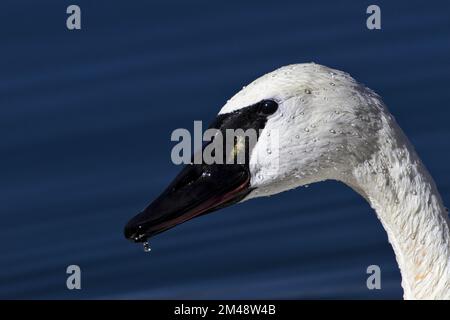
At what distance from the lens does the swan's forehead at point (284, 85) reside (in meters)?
6.89

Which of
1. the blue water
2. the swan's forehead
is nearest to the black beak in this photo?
the swan's forehead

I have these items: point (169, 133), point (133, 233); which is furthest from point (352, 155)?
point (169, 133)

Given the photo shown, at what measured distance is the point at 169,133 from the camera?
10758 millimetres

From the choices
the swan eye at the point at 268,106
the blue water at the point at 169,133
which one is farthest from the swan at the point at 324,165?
the blue water at the point at 169,133

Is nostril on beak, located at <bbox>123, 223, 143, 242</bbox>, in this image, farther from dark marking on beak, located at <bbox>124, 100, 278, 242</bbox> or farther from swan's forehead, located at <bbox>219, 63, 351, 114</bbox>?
swan's forehead, located at <bbox>219, 63, 351, 114</bbox>

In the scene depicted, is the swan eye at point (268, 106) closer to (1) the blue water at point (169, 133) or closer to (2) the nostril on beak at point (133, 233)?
(2) the nostril on beak at point (133, 233)

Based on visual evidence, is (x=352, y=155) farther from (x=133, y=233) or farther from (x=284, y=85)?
(x=133, y=233)

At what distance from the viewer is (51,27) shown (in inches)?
466

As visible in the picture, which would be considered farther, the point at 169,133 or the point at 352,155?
the point at 169,133

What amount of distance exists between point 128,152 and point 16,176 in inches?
29.7

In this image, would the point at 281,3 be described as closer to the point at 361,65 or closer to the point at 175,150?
the point at 361,65

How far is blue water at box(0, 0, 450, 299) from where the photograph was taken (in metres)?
10.3

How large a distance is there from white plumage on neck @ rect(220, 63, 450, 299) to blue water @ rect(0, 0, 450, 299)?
2955 mm

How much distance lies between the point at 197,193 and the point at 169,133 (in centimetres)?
369
